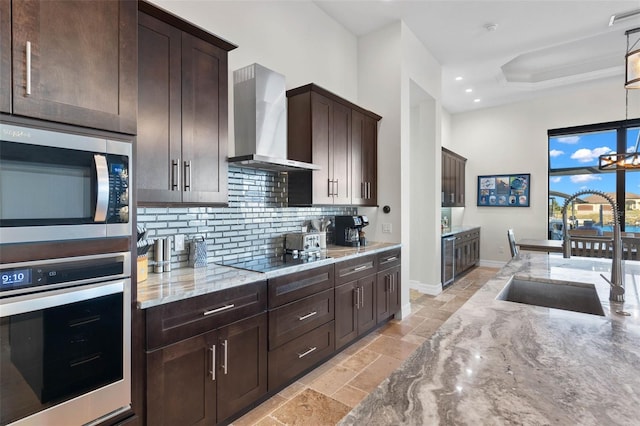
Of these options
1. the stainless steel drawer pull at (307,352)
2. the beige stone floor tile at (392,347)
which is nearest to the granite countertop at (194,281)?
the stainless steel drawer pull at (307,352)

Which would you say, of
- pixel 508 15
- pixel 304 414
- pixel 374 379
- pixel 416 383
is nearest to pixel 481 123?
pixel 508 15

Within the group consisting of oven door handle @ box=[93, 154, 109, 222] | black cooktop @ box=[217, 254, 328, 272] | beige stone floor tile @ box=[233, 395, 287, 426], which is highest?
oven door handle @ box=[93, 154, 109, 222]

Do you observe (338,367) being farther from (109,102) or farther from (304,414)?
(109,102)

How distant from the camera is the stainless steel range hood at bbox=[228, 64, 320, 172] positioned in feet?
8.20

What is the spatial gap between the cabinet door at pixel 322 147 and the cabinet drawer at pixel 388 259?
0.88m

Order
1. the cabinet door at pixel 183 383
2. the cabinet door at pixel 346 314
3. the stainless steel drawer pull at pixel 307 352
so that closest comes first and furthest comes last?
the cabinet door at pixel 183 383
the stainless steel drawer pull at pixel 307 352
the cabinet door at pixel 346 314

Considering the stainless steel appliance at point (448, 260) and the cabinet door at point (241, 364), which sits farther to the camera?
the stainless steel appliance at point (448, 260)

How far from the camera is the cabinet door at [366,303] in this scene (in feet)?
10.4

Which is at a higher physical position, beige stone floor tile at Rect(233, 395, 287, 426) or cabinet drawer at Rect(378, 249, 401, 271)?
cabinet drawer at Rect(378, 249, 401, 271)

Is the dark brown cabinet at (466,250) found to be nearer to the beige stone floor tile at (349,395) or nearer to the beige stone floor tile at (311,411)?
the beige stone floor tile at (349,395)

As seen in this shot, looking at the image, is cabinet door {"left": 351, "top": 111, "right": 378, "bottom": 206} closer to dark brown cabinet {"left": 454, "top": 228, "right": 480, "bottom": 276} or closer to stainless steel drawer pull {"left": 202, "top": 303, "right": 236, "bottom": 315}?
stainless steel drawer pull {"left": 202, "top": 303, "right": 236, "bottom": 315}

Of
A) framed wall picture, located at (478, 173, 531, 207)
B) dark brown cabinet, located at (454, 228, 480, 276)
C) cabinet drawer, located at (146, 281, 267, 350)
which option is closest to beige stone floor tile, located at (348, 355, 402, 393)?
cabinet drawer, located at (146, 281, 267, 350)

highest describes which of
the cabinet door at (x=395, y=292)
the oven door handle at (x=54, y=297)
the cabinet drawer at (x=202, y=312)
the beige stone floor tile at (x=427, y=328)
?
the oven door handle at (x=54, y=297)

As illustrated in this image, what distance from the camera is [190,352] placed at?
173 cm
